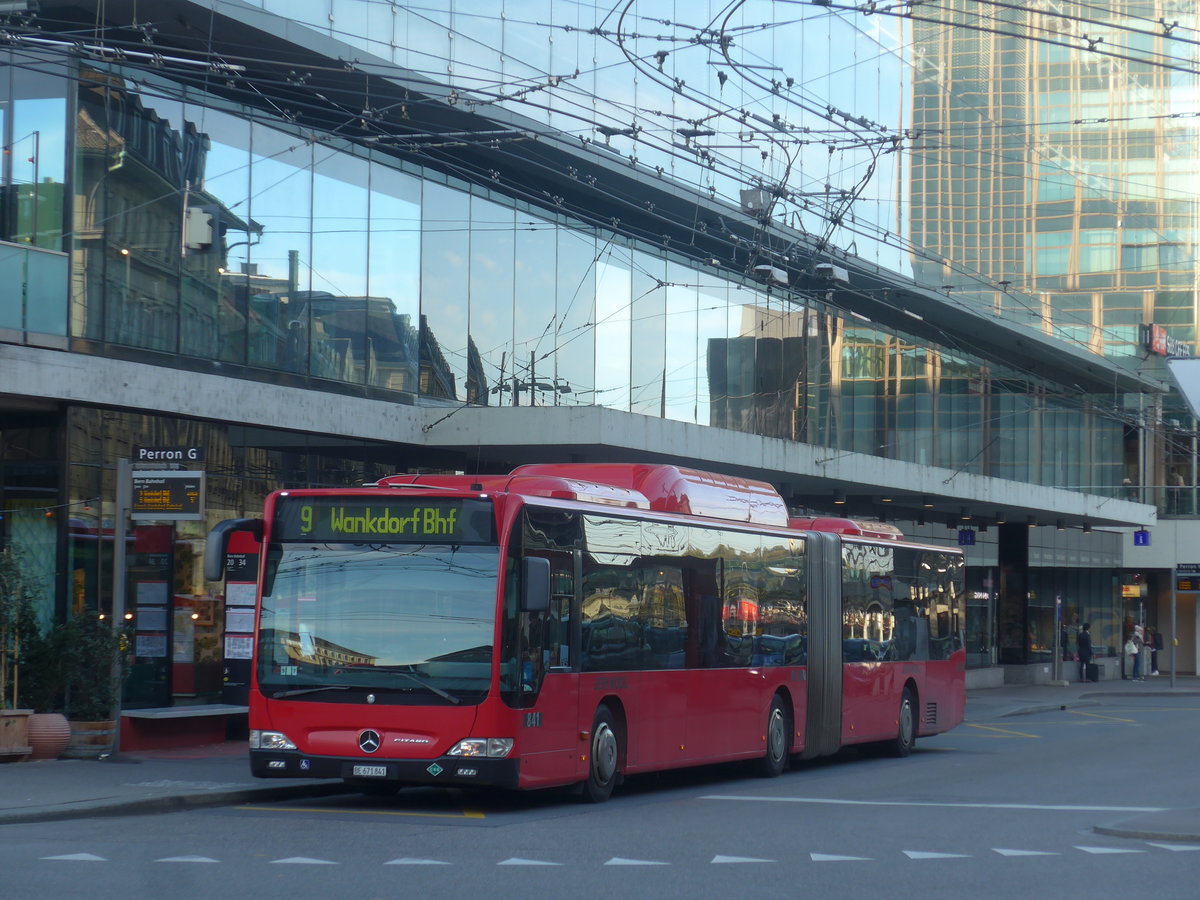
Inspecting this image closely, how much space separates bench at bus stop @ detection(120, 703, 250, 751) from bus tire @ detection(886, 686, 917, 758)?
9.03m

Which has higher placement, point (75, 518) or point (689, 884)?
point (75, 518)

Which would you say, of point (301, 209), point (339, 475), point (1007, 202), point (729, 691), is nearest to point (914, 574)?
point (729, 691)

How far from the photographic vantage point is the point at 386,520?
1461 centimetres

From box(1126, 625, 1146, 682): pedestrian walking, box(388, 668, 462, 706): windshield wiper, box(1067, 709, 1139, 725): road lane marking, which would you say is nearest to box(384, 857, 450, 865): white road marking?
box(388, 668, 462, 706): windshield wiper

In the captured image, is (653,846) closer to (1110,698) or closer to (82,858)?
(82,858)

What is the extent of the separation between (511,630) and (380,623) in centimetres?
113

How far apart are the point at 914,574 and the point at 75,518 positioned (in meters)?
11.6

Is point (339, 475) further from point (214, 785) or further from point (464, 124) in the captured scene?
point (214, 785)

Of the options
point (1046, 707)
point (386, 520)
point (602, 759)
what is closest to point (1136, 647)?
point (1046, 707)

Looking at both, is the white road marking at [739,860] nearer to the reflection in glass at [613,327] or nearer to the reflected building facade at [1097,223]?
the reflection in glass at [613,327]

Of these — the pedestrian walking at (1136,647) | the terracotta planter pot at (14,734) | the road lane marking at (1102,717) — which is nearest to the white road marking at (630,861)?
the terracotta planter pot at (14,734)

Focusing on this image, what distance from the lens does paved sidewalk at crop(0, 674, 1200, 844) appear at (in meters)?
13.3

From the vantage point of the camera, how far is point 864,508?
42969 mm

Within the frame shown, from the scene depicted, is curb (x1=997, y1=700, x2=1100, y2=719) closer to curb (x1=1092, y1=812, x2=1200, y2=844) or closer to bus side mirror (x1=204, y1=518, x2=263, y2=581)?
curb (x1=1092, y1=812, x2=1200, y2=844)
